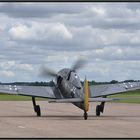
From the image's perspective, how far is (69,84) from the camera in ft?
101

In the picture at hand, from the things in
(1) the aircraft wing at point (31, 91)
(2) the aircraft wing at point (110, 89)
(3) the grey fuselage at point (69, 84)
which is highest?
(3) the grey fuselage at point (69, 84)

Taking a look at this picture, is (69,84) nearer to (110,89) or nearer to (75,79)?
(75,79)

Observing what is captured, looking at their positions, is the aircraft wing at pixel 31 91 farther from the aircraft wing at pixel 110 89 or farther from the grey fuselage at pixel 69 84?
the aircraft wing at pixel 110 89

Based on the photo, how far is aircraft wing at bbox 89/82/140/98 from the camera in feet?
108

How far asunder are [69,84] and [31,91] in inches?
114

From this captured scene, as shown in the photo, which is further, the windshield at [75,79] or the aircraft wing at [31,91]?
the aircraft wing at [31,91]

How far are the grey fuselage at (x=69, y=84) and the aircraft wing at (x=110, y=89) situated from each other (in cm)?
171

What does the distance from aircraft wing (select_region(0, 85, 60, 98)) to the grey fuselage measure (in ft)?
2.13

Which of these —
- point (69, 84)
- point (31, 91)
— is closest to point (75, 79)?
point (69, 84)

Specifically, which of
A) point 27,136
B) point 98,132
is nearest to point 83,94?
point 98,132

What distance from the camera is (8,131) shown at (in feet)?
67.6

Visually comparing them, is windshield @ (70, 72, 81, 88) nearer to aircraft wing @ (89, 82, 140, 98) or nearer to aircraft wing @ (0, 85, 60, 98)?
aircraft wing @ (89, 82, 140, 98)

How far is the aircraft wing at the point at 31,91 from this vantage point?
32.3m

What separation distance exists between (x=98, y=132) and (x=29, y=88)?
44.2 ft
